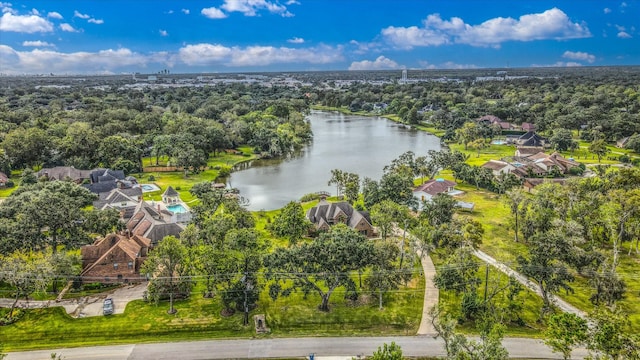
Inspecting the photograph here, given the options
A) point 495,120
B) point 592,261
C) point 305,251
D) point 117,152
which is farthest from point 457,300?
point 495,120

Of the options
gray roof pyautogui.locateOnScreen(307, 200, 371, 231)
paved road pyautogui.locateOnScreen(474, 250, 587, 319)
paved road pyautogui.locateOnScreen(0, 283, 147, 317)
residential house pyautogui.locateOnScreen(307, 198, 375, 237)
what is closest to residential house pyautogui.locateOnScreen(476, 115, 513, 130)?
gray roof pyautogui.locateOnScreen(307, 200, 371, 231)

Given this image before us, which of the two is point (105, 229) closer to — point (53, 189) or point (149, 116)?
point (53, 189)

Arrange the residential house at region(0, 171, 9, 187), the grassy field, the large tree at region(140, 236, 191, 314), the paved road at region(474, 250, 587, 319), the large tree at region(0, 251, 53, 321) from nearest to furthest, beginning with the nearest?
the large tree at region(0, 251, 53, 321), the large tree at region(140, 236, 191, 314), the paved road at region(474, 250, 587, 319), the grassy field, the residential house at region(0, 171, 9, 187)

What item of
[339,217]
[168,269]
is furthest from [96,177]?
[168,269]

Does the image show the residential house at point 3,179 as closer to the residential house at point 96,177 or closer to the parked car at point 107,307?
the residential house at point 96,177

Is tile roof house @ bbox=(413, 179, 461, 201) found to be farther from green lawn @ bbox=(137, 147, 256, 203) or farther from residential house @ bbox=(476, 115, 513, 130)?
residential house @ bbox=(476, 115, 513, 130)

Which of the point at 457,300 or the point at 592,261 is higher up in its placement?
the point at 592,261

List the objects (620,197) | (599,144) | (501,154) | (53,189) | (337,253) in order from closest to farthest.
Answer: (337,253) < (620,197) < (53,189) < (599,144) < (501,154)
